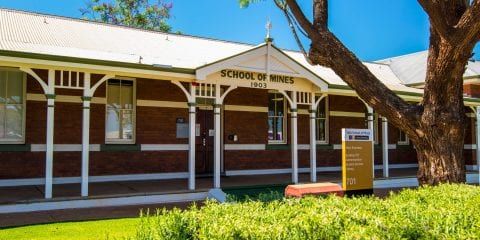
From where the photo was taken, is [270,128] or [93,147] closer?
[93,147]

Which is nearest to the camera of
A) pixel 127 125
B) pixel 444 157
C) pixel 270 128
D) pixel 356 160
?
pixel 444 157

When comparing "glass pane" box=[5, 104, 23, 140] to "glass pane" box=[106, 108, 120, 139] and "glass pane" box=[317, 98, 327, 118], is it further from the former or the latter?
"glass pane" box=[317, 98, 327, 118]

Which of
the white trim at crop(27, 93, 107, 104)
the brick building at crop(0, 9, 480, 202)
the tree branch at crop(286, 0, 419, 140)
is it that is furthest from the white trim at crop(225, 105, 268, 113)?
the tree branch at crop(286, 0, 419, 140)

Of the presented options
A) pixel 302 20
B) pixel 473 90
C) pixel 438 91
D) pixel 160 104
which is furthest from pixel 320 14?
pixel 473 90

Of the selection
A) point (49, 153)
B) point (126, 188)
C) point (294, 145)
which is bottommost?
point (126, 188)

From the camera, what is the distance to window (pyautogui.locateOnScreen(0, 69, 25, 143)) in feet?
38.8

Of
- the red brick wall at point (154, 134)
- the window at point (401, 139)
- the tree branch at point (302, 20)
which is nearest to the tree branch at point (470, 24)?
the tree branch at point (302, 20)

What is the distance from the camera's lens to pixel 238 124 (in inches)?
602

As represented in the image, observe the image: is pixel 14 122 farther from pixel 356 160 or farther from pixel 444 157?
pixel 444 157

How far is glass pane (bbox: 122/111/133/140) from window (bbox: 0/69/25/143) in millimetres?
2720

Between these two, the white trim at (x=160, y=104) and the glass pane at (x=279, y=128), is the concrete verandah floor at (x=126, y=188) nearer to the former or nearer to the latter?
the glass pane at (x=279, y=128)

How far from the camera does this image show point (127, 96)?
44.2ft

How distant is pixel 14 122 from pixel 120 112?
285 cm

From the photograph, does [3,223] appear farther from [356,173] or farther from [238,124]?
[238,124]
